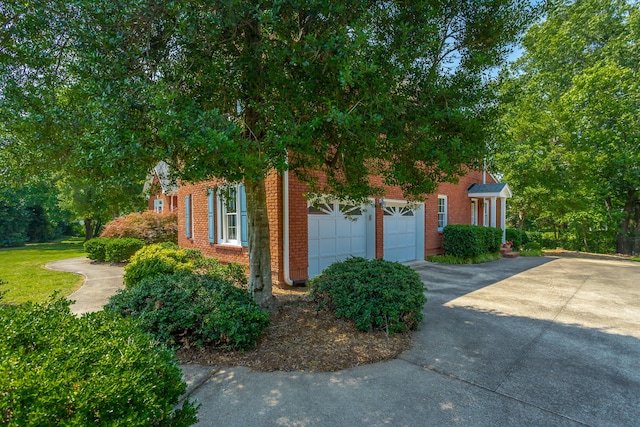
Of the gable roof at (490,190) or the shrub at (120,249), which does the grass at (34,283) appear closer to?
the shrub at (120,249)

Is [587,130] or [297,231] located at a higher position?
[587,130]

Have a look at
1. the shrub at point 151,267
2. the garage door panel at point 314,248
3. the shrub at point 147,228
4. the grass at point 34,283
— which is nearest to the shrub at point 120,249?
the shrub at point 147,228

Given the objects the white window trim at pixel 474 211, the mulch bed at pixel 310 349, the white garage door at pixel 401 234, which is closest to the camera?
the mulch bed at pixel 310 349

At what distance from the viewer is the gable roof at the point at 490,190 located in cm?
1561

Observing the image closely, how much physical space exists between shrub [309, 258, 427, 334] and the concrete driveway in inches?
18.1

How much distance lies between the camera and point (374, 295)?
5082mm

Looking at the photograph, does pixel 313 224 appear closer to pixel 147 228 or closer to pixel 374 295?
pixel 374 295

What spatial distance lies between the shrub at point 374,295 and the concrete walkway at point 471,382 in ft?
1.54

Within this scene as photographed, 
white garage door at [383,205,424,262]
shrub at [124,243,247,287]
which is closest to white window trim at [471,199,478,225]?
white garage door at [383,205,424,262]

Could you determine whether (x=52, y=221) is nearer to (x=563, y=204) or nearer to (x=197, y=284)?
(x=197, y=284)

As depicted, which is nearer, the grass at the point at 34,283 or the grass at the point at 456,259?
the grass at the point at 34,283

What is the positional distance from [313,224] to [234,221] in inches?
112

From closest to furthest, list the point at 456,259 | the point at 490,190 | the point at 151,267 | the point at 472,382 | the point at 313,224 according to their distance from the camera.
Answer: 1. the point at 472,382
2. the point at 151,267
3. the point at 313,224
4. the point at 456,259
5. the point at 490,190

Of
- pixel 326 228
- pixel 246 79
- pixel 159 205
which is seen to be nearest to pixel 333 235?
pixel 326 228
